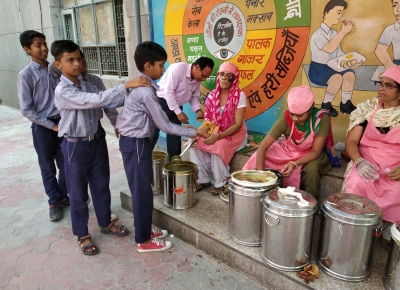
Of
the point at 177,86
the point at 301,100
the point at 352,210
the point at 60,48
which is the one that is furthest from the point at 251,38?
the point at 352,210

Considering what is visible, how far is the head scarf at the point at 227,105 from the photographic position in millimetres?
3465

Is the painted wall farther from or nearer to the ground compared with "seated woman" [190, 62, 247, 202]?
farther from the ground

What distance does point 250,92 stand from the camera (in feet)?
13.3

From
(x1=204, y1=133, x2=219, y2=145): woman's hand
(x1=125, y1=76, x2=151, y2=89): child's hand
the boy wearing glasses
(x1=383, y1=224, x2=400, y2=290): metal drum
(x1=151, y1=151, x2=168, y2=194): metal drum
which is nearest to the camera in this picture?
(x1=383, y1=224, x2=400, y2=290): metal drum

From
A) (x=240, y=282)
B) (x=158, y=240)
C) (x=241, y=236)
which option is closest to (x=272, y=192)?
(x=241, y=236)

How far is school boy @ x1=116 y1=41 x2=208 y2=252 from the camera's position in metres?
2.45

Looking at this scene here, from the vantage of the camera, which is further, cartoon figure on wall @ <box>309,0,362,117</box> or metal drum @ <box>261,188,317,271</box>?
cartoon figure on wall @ <box>309,0,362,117</box>

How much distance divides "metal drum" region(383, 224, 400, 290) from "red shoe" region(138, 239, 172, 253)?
1.78 meters

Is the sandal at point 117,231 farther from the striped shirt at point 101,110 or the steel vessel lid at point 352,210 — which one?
the steel vessel lid at point 352,210

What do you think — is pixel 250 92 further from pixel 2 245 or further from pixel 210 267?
pixel 2 245

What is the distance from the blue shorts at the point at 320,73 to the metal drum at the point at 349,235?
1612 millimetres

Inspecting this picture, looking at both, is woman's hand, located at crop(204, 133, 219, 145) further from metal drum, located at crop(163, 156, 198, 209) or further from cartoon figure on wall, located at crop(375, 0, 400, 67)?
cartoon figure on wall, located at crop(375, 0, 400, 67)

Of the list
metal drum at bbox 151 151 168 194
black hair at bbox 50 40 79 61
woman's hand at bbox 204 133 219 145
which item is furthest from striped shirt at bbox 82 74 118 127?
→ woman's hand at bbox 204 133 219 145

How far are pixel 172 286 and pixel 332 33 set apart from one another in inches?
117
